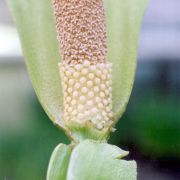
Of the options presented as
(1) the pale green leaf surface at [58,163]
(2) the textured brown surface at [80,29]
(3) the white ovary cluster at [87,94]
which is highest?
(2) the textured brown surface at [80,29]

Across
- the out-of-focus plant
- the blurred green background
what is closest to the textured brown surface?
the out-of-focus plant

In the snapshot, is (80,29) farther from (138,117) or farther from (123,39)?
(138,117)

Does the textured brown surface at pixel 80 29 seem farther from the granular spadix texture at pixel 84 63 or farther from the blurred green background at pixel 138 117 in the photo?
the blurred green background at pixel 138 117

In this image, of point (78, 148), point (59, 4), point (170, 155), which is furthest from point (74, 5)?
point (170, 155)

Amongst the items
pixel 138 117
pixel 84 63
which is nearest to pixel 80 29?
pixel 84 63

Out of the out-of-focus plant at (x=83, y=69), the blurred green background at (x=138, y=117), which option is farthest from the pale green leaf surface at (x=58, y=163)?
the blurred green background at (x=138, y=117)

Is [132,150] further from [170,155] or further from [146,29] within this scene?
[146,29]
